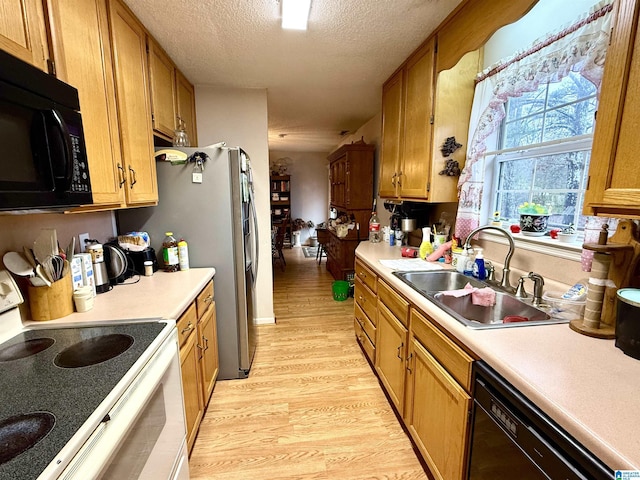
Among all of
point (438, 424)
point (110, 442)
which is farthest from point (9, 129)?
point (438, 424)

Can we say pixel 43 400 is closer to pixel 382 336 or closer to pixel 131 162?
pixel 131 162

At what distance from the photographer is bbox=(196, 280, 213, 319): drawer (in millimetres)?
1697

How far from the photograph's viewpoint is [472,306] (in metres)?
1.58

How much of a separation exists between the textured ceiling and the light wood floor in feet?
7.82

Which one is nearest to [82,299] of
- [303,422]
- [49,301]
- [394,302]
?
[49,301]

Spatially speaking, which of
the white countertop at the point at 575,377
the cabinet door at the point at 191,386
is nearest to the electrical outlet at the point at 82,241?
the cabinet door at the point at 191,386

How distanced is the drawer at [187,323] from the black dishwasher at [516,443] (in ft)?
4.13

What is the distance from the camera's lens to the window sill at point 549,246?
1383mm

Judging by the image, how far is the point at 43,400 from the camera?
0.74 meters

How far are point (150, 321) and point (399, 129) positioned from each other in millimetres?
2225

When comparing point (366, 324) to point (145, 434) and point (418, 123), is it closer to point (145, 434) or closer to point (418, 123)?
point (418, 123)

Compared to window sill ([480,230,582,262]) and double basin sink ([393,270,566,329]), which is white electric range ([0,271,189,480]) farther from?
window sill ([480,230,582,262])

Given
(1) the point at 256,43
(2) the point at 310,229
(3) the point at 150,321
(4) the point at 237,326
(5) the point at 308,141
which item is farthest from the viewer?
(2) the point at 310,229

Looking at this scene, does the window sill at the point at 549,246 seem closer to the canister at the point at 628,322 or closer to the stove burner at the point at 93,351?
the canister at the point at 628,322
